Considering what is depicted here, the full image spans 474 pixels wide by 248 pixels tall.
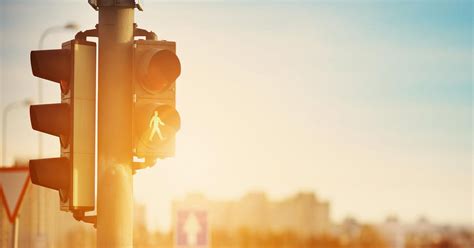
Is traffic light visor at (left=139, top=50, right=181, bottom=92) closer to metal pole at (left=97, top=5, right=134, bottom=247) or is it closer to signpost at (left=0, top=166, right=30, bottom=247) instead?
metal pole at (left=97, top=5, right=134, bottom=247)

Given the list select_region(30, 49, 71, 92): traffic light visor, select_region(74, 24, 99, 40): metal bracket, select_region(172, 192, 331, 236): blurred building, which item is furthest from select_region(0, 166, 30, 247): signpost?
select_region(172, 192, 331, 236): blurred building

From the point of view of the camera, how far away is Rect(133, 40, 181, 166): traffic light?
313 inches

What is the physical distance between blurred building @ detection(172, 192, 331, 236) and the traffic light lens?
524 ft

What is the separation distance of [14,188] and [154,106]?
685 centimetres

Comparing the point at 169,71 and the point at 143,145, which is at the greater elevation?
the point at 169,71

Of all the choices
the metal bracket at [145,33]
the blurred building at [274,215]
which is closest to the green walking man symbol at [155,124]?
the metal bracket at [145,33]

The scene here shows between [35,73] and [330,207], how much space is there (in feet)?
620

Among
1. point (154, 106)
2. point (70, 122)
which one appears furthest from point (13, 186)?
point (154, 106)

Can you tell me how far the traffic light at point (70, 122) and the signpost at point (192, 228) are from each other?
5360mm

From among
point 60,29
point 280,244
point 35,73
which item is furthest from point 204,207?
point 280,244

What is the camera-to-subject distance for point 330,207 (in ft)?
643

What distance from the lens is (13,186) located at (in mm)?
14422

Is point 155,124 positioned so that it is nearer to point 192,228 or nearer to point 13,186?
point 192,228

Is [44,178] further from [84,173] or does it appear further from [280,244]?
[280,244]
